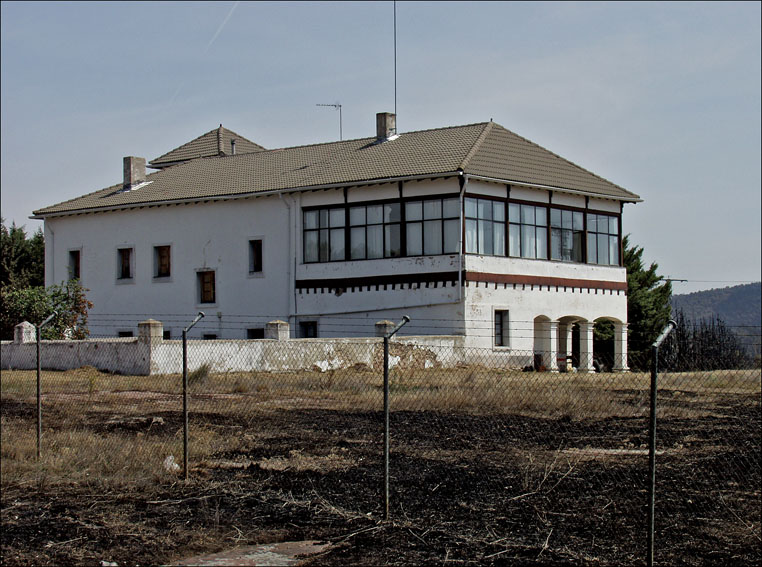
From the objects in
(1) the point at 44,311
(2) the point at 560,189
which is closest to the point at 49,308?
(1) the point at 44,311

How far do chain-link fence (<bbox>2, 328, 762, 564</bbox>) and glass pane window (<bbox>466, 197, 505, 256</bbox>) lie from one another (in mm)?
8954

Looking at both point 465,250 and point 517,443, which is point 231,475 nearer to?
point 517,443

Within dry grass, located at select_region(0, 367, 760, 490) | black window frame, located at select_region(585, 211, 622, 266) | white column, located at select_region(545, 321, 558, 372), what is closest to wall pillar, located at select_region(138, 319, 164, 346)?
dry grass, located at select_region(0, 367, 760, 490)

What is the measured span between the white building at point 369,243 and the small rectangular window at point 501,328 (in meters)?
0.09

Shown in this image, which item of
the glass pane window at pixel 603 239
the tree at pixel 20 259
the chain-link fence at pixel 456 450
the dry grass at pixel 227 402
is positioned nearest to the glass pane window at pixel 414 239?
the dry grass at pixel 227 402

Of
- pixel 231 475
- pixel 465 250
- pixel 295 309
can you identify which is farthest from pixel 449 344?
pixel 231 475

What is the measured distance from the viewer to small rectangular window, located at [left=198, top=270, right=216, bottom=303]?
40094 mm

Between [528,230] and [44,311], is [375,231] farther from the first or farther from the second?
[44,311]

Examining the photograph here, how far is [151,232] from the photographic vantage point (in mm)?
41281

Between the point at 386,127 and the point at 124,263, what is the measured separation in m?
12.6

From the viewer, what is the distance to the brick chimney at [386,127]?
40562 millimetres

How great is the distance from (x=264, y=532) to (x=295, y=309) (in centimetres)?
2702

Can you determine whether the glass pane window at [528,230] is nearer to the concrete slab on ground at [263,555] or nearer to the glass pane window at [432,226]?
the glass pane window at [432,226]

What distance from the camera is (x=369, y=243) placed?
36.4 meters
